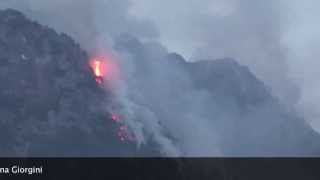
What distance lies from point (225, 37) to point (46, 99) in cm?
384

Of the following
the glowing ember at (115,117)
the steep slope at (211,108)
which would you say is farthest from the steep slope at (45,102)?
the steep slope at (211,108)

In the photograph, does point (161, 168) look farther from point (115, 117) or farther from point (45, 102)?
point (45, 102)

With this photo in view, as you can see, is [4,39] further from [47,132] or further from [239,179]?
[239,179]

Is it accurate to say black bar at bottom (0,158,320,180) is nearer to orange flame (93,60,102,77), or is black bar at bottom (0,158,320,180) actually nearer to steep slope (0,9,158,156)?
steep slope (0,9,158,156)

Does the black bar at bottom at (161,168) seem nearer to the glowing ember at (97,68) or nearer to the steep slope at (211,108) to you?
the steep slope at (211,108)

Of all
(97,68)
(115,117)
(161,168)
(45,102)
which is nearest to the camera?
(161,168)

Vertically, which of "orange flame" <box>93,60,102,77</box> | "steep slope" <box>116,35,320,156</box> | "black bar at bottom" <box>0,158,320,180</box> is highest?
"orange flame" <box>93,60,102,77</box>

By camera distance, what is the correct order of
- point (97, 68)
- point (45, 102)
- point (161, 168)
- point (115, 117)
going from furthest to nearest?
point (115, 117) < point (45, 102) < point (97, 68) < point (161, 168)

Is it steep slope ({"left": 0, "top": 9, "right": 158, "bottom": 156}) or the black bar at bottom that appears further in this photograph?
steep slope ({"left": 0, "top": 9, "right": 158, "bottom": 156})

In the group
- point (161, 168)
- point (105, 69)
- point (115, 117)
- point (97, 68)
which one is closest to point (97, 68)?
point (97, 68)

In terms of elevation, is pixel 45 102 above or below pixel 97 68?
below

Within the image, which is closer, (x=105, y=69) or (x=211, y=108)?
(x=105, y=69)

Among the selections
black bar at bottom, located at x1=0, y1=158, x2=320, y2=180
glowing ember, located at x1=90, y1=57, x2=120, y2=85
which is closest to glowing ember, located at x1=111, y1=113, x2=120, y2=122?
glowing ember, located at x1=90, y1=57, x2=120, y2=85

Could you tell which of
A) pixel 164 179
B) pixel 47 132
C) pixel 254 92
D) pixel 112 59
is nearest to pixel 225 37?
pixel 254 92
